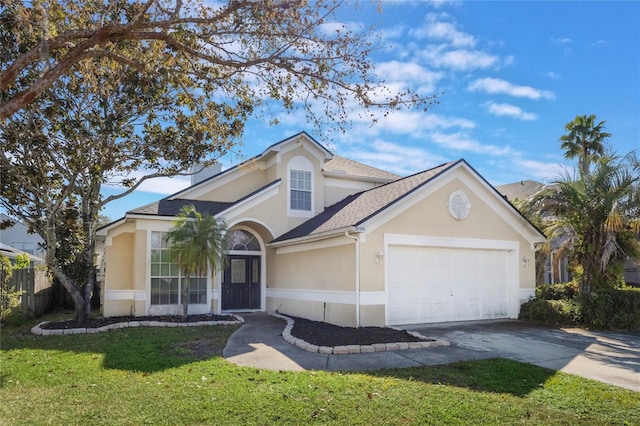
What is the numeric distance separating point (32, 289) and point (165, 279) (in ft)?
19.3

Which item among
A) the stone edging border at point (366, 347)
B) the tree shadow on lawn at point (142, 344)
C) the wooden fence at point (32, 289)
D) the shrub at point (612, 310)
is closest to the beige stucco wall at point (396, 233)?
the shrub at point (612, 310)

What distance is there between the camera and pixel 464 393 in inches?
272

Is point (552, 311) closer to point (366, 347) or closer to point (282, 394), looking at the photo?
point (366, 347)

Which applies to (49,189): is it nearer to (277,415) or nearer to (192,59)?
(192,59)

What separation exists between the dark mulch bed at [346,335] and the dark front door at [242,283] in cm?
599

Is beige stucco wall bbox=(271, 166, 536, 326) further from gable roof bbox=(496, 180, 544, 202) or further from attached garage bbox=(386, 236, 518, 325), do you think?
gable roof bbox=(496, 180, 544, 202)

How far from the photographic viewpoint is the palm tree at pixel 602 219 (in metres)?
14.5

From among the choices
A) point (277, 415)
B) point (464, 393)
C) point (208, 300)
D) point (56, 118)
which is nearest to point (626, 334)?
point (464, 393)

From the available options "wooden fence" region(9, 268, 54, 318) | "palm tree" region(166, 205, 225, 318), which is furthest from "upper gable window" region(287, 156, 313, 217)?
"wooden fence" region(9, 268, 54, 318)

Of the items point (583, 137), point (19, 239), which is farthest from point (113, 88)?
point (19, 239)

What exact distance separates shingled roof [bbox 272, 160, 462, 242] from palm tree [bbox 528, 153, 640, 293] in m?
4.40

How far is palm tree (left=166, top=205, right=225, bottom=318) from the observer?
14609 mm

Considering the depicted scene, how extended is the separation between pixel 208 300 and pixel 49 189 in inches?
265

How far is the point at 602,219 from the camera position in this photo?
14664 millimetres
